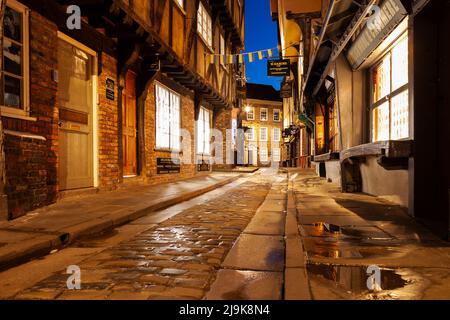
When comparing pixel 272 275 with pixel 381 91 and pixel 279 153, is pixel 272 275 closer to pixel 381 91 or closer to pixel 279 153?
pixel 381 91

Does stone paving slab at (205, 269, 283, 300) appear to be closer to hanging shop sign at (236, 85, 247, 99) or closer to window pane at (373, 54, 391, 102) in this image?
window pane at (373, 54, 391, 102)

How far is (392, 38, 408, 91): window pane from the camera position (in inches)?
244

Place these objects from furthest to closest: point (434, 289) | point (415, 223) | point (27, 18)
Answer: point (27, 18), point (415, 223), point (434, 289)

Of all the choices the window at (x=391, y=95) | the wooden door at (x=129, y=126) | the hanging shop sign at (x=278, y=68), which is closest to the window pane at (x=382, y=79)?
the window at (x=391, y=95)

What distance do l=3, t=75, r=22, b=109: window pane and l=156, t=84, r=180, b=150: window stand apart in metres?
5.88

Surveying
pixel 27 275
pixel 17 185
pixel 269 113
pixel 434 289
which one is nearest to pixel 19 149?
pixel 17 185

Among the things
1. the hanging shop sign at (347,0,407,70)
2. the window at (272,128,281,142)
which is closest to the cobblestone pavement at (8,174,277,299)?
the hanging shop sign at (347,0,407,70)

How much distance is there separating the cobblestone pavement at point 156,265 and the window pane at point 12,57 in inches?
133

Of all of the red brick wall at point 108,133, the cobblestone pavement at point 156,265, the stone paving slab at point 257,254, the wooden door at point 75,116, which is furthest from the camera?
the red brick wall at point 108,133

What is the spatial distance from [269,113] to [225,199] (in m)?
40.7

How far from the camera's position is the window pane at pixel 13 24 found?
5559mm

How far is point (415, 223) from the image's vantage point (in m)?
4.91

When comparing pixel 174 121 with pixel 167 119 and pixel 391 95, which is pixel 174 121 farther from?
pixel 391 95

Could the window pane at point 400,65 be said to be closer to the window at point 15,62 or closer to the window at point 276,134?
the window at point 15,62
